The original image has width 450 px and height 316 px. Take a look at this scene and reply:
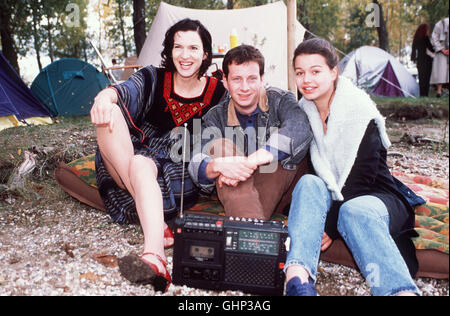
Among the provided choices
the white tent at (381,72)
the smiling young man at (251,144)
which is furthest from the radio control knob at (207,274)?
the white tent at (381,72)

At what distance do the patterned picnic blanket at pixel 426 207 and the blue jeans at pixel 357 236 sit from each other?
32 centimetres

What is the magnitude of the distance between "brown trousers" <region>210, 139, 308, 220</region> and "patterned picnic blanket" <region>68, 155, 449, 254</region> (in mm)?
299

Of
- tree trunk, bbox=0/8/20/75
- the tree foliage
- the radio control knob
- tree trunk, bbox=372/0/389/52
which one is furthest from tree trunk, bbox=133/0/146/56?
the radio control knob

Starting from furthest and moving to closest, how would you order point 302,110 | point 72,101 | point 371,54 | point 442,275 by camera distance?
point 371,54 → point 72,101 → point 302,110 → point 442,275

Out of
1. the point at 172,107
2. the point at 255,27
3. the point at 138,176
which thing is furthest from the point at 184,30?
the point at 255,27

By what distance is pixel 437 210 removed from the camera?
1.82 meters

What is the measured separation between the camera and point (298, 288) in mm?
1243

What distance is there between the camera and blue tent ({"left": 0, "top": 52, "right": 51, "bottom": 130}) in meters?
4.74

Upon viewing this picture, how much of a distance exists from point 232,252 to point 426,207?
44.3 inches

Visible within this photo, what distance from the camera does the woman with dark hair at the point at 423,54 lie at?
6.20ft

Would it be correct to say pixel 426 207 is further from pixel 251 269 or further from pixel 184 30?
pixel 184 30
